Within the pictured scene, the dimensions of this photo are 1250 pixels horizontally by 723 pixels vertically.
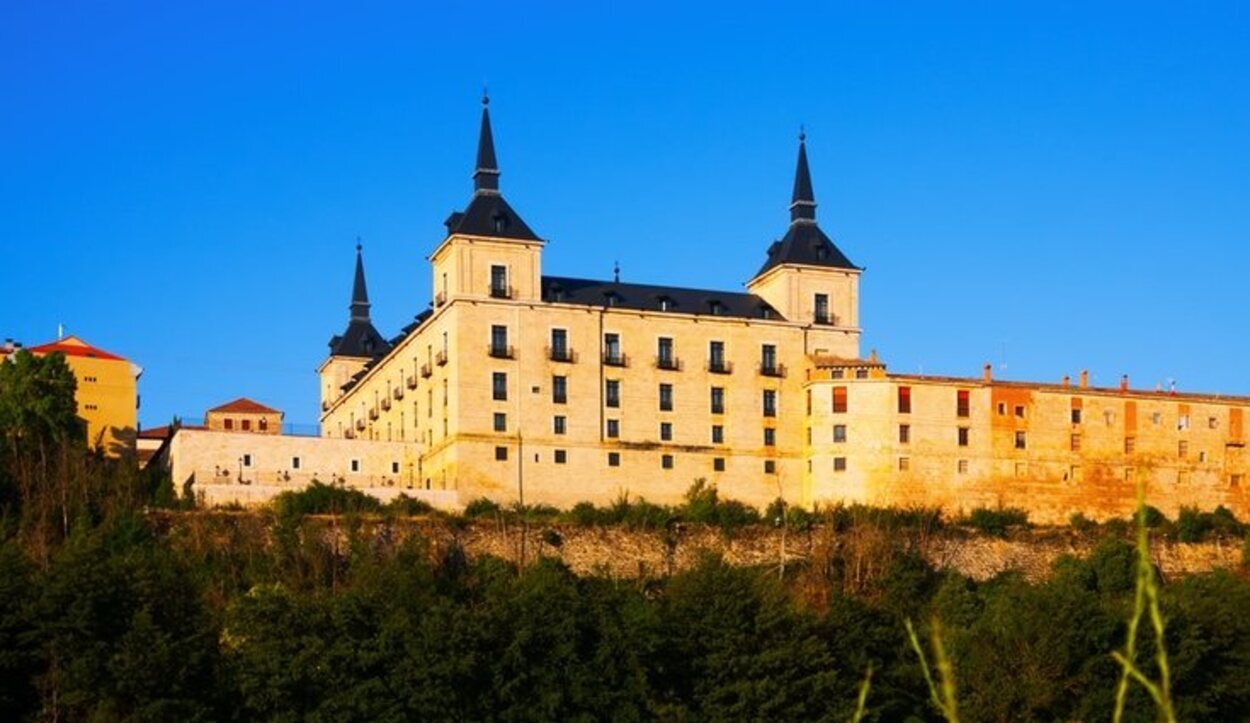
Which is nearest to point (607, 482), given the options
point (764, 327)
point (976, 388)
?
point (764, 327)

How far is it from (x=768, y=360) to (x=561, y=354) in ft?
25.5

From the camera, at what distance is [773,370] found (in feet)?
219

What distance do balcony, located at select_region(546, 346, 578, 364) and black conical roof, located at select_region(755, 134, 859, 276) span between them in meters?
9.81

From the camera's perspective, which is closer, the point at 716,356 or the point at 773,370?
the point at 716,356

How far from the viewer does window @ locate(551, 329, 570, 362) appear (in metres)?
64.6

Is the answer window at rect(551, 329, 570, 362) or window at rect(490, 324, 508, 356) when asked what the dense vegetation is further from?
window at rect(551, 329, 570, 362)

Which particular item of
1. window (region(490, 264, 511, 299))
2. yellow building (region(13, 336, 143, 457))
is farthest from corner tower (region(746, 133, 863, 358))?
yellow building (region(13, 336, 143, 457))

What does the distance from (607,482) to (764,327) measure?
8.36 meters

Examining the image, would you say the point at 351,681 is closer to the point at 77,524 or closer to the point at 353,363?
the point at 77,524

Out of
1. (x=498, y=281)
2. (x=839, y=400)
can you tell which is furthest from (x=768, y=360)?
(x=498, y=281)

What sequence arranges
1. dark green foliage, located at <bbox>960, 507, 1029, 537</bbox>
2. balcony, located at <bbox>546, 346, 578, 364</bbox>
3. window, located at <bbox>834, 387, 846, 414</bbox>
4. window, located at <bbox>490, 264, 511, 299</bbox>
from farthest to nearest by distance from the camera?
window, located at <bbox>834, 387, 846, 414</bbox>
balcony, located at <bbox>546, 346, 578, 364</bbox>
window, located at <bbox>490, 264, 511, 299</bbox>
dark green foliage, located at <bbox>960, 507, 1029, 537</bbox>

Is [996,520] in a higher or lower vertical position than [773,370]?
lower

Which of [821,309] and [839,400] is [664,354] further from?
[821,309]

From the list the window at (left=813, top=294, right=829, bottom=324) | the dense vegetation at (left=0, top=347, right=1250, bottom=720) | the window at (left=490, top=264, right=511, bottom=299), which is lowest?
the dense vegetation at (left=0, top=347, right=1250, bottom=720)
